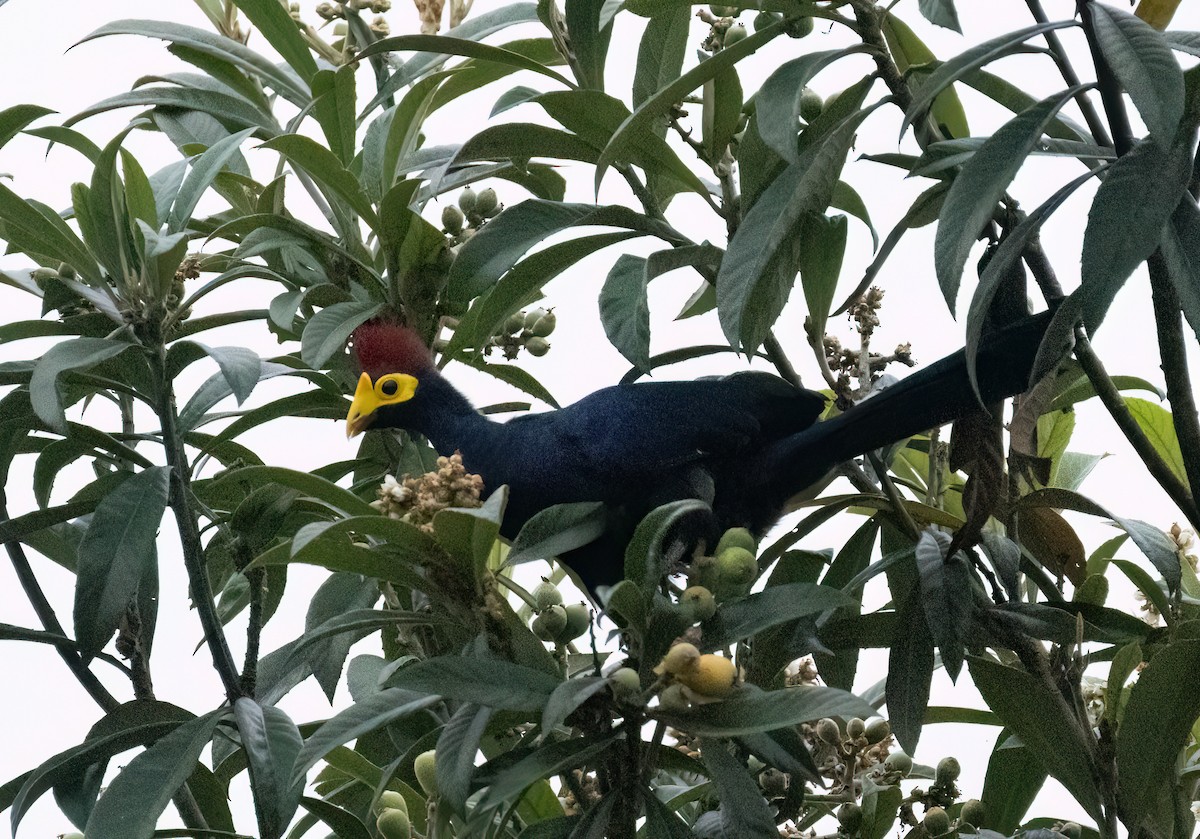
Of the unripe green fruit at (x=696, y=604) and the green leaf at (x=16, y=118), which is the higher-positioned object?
the green leaf at (x=16, y=118)

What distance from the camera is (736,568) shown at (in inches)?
56.2

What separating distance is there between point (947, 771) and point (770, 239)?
700 millimetres

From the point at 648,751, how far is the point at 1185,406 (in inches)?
27.4

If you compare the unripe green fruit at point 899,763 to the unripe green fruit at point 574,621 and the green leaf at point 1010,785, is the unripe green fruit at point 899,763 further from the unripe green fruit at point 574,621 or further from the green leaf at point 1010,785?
the unripe green fruit at point 574,621

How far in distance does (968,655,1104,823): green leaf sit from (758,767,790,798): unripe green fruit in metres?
0.29

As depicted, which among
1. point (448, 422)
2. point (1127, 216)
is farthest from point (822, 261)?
point (448, 422)

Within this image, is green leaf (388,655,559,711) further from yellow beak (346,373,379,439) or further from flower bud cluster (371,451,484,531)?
yellow beak (346,373,379,439)

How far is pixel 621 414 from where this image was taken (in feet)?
6.66

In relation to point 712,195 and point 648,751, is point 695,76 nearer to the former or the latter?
point 712,195

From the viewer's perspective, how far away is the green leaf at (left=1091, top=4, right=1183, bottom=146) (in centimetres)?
118

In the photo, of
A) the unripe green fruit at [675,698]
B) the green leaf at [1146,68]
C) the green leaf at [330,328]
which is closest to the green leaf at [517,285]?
the green leaf at [330,328]

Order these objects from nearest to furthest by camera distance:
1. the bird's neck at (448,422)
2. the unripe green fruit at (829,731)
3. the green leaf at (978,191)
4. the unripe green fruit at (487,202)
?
the green leaf at (978,191) < the unripe green fruit at (829,731) < the unripe green fruit at (487,202) < the bird's neck at (448,422)

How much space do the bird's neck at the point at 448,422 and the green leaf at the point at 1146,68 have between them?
46.2 inches

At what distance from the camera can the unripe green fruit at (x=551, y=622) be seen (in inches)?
55.4
